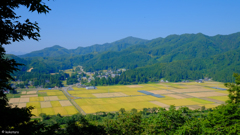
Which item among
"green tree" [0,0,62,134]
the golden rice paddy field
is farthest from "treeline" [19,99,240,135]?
the golden rice paddy field

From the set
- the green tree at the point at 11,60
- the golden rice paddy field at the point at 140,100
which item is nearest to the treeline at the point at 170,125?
the green tree at the point at 11,60

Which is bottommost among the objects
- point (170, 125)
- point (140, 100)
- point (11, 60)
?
point (140, 100)

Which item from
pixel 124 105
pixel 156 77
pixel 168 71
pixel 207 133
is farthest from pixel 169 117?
pixel 168 71

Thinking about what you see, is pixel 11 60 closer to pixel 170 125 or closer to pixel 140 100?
pixel 170 125

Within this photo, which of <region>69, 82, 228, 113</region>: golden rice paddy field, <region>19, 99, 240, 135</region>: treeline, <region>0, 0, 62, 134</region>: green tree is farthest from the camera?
<region>69, 82, 228, 113</region>: golden rice paddy field

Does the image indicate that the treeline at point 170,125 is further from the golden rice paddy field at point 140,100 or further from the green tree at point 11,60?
the golden rice paddy field at point 140,100

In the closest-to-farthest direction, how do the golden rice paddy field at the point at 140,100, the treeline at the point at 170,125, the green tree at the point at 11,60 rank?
the green tree at the point at 11,60
the treeline at the point at 170,125
the golden rice paddy field at the point at 140,100

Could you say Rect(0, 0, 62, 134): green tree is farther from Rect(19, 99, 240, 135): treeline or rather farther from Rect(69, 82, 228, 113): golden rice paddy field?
Rect(69, 82, 228, 113): golden rice paddy field

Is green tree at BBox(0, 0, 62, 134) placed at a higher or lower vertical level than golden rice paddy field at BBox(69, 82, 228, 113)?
higher

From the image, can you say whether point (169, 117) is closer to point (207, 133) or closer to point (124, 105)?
point (207, 133)

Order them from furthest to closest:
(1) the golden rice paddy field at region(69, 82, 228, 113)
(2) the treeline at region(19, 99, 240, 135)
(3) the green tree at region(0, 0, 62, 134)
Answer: (1) the golden rice paddy field at region(69, 82, 228, 113) < (2) the treeline at region(19, 99, 240, 135) < (3) the green tree at region(0, 0, 62, 134)

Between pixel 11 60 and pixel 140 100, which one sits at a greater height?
pixel 11 60

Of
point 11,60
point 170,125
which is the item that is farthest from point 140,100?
point 11,60
